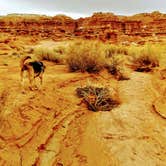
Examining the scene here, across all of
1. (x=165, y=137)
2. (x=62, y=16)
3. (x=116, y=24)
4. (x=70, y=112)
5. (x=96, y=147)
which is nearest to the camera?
(x=96, y=147)

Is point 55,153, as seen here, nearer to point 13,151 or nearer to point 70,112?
point 13,151

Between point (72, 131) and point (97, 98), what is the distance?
1145mm

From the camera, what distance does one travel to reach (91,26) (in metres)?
36.2

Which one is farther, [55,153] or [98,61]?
[98,61]

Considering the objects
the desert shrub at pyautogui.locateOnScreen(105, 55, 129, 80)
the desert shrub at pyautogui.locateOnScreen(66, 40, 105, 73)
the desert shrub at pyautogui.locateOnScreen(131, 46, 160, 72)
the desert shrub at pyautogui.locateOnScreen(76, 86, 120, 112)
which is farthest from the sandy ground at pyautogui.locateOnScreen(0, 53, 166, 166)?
the desert shrub at pyautogui.locateOnScreen(131, 46, 160, 72)

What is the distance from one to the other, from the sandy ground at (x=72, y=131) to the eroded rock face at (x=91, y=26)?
23.6 meters

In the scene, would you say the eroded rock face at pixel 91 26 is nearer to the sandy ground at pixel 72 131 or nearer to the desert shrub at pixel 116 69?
the desert shrub at pixel 116 69

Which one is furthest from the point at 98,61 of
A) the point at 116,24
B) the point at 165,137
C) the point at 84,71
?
the point at 116,24

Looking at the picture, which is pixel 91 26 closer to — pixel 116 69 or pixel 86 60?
pixel 116 69

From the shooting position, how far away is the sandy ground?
13.3ft

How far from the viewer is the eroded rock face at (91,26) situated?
32.9 metres

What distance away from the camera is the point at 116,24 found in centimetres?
3575

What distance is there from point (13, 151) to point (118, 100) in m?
2.58

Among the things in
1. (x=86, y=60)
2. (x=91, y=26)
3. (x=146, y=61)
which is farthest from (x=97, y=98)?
(x=91, y=26)
